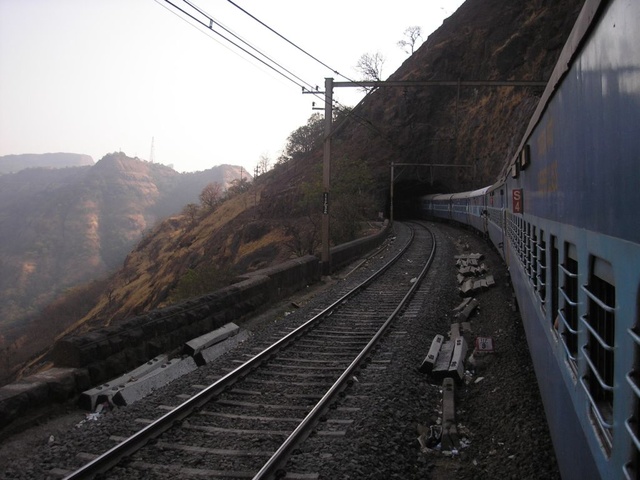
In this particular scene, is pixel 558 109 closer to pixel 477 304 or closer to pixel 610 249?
pixel 610 249

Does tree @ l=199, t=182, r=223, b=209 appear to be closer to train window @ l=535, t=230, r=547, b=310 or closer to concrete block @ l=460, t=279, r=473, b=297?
concrete block @ l=460, t=279, r=473, b=297

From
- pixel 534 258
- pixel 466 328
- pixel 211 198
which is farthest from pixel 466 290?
pixel 211 198

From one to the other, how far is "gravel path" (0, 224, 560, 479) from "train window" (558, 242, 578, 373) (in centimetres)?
190

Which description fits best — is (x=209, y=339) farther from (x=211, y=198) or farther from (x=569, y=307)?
(x=211, y=198)

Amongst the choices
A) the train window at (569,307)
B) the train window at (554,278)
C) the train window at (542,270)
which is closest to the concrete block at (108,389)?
the train window at (542,270)

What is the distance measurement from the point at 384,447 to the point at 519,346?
4.62 m

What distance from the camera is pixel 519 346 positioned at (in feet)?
30.5

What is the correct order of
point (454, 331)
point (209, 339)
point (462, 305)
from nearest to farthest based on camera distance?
point (209, 339) < point (454, 331) < point (462, 305)

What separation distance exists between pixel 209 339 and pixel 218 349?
0.28m

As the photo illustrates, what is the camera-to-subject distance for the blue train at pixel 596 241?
76.1 inches

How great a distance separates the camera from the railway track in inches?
198

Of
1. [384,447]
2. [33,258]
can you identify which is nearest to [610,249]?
[384,447]

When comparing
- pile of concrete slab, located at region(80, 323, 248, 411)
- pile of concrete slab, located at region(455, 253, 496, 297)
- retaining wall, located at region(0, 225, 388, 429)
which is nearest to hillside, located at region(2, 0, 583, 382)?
pile of concrete slab, located at region(455, 253, 496, 297)

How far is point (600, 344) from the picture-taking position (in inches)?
106
